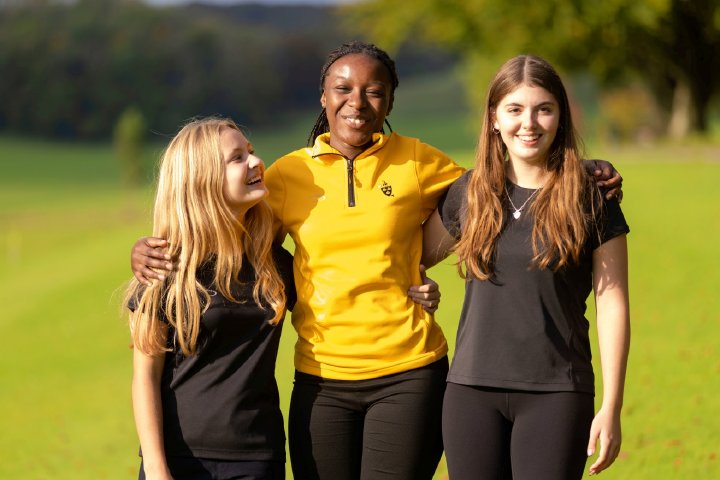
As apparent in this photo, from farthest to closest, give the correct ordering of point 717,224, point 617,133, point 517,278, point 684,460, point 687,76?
point 617,133 → point 687,76 → point 717,224 → point 684,460 → point 517,278

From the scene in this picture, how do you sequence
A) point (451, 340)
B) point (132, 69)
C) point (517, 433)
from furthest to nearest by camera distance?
point (132, 69), point (451, 340), point (517, 433)

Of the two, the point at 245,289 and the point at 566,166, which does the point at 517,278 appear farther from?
the point at 245,289

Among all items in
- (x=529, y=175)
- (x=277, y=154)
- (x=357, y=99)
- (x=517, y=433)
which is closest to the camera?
(x=517, y=433)

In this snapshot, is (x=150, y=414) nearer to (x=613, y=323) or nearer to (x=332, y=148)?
(x=332, y=148)

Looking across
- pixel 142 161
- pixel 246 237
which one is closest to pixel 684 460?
pixel 246 237

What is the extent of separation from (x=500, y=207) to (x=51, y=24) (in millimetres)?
102948

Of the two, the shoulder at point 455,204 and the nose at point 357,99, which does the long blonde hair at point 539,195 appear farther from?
the nose at point 357,99

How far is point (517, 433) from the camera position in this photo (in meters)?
3.76

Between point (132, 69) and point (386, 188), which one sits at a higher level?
point (132, 69)

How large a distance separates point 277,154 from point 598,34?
36641 millimetres

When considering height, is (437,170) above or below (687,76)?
below

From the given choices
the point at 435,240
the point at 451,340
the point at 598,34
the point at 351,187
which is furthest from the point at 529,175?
the point at 598,34

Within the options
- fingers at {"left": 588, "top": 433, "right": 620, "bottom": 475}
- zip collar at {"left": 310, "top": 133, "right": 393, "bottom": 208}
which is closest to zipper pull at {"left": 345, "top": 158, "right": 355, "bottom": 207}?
zip collar at {"left": 310, "top": 133, "right": 393, "bottom": 208}

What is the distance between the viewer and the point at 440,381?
13.5 feet
